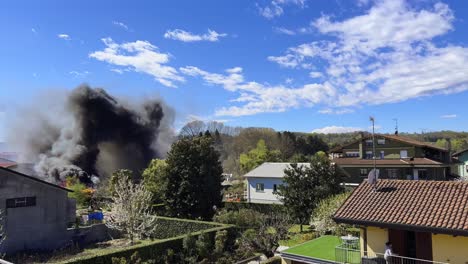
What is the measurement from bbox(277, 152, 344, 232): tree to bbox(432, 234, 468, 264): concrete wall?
15.3 m

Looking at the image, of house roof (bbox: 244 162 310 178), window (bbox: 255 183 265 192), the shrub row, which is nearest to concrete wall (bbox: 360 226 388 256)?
the shrub row

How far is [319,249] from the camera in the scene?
→ 733 inches

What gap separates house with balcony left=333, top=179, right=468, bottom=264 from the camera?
536 inches

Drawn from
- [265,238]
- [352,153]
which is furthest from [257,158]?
[265,238]

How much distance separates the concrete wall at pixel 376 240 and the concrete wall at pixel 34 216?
73.7 feet

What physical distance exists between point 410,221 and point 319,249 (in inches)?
224

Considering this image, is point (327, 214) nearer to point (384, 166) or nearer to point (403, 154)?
point (384, 166)

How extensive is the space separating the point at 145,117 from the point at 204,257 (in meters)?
65.8

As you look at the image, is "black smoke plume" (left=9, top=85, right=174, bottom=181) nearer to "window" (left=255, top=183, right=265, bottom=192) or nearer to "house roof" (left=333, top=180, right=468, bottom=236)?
"window" (left=255, top=183, right=265, bottom=192)

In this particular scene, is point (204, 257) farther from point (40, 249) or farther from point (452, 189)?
point (452, 189)

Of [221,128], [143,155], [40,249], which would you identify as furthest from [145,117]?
[40,249]

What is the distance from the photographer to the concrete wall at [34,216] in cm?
2500

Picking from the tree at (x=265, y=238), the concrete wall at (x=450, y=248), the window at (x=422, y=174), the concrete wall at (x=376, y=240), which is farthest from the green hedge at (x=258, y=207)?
the concrete wall at (x=450, y=248)

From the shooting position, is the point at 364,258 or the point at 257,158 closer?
the point at 364,258
